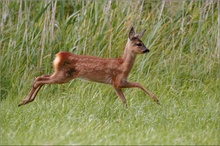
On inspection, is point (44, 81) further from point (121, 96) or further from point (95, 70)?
point (121, 96)

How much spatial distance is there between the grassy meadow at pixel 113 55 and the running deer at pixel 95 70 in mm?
239

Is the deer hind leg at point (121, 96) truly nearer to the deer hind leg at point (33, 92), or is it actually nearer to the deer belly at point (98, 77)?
the deer belly at point (98, 77)

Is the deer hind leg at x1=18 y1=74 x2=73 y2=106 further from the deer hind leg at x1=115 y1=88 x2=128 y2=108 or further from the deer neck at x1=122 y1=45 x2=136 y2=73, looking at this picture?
the deer neck at x1=122 y1=45 x2=136 y2=73

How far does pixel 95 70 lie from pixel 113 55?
4.42ft

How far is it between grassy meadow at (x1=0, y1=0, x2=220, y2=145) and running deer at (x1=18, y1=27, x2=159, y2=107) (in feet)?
0.78

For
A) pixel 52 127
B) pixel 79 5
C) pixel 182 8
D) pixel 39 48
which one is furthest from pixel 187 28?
pixel 52 127

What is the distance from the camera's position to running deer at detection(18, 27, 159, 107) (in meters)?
7.73

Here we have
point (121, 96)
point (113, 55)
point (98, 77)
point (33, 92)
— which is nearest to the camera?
point (33, 92)

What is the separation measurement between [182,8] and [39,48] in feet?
7.73

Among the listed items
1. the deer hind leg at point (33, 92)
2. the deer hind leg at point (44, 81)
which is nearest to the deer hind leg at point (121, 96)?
the deer hind leg at point (44, 81)

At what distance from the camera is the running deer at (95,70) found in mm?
7727

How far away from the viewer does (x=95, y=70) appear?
788cm

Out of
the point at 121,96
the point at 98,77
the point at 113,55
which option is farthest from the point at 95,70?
the point at 113,55

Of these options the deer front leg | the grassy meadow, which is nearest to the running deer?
the deer front leg
